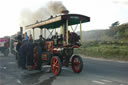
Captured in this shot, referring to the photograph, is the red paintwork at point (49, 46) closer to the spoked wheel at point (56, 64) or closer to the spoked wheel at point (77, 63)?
the spoked wheel at point (56, 64)

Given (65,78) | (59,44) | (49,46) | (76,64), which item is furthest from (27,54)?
(65,78)

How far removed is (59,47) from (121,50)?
9.80 metres

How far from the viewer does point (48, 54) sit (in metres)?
8.79

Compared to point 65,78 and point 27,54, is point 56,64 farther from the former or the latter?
point 27,54

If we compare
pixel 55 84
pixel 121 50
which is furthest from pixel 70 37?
pixel 121 50

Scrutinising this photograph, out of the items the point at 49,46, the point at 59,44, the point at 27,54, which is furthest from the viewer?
the point at 27,54

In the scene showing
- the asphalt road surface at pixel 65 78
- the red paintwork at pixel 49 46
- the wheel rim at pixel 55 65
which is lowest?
the asphalt road surface at pixel 65 78

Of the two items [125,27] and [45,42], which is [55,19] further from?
[125,27]

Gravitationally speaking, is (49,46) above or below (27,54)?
above

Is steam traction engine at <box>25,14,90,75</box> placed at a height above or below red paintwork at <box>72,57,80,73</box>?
above

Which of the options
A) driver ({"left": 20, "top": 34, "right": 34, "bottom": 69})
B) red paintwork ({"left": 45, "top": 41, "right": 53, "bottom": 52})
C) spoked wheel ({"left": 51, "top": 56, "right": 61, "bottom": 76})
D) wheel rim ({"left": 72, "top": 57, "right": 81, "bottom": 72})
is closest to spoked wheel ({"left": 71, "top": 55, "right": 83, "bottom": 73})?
wheel rim ({"left": 72, "top": 57, "right": 81, "bottom": 72})

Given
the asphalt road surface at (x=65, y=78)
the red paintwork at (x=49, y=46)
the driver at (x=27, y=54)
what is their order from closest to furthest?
the asphalt road surface at (x=65, y=78), the red paintwork at (x=49, y=46), the driver at (x=27, y=54)

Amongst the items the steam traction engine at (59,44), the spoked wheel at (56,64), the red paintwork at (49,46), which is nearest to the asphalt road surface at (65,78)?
the spoked wheel at (56,64)

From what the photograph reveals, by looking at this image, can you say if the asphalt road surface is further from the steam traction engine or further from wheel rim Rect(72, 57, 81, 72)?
the steam traction engine
